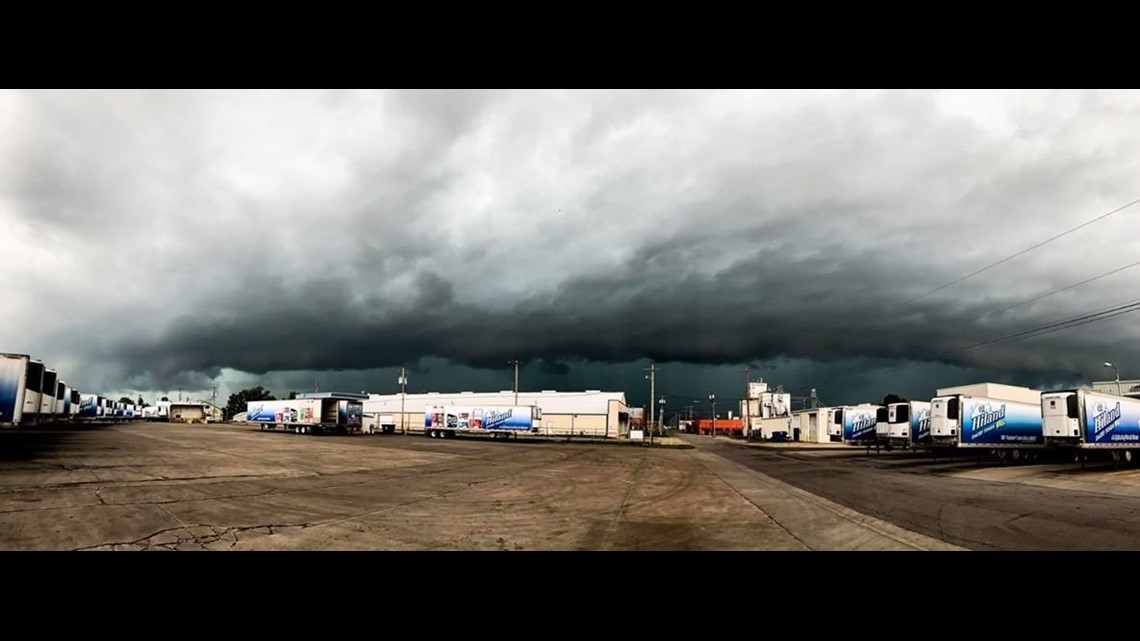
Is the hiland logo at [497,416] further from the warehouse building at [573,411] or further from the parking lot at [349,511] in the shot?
the parking lot at [349,511]

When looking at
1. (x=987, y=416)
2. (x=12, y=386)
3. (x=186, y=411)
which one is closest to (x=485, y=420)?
(x=12, y=386)

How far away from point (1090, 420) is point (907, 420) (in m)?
19.2

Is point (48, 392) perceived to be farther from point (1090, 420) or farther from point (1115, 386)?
point (1115, 386)

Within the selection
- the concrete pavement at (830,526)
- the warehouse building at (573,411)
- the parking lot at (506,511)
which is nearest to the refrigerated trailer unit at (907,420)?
the parking lot at (506,511)

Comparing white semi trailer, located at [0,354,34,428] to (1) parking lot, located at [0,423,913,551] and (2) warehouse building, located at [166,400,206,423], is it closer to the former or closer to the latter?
(1) parking lot, located at [0,423,913,551]

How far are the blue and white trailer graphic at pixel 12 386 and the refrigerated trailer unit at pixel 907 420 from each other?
5697 cm

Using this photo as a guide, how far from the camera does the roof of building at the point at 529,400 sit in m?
98.5

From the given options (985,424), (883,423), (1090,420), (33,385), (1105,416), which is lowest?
(883,423)

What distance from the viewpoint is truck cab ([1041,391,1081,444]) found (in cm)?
2972

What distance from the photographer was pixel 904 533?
10250mm

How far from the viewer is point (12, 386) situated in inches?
967
